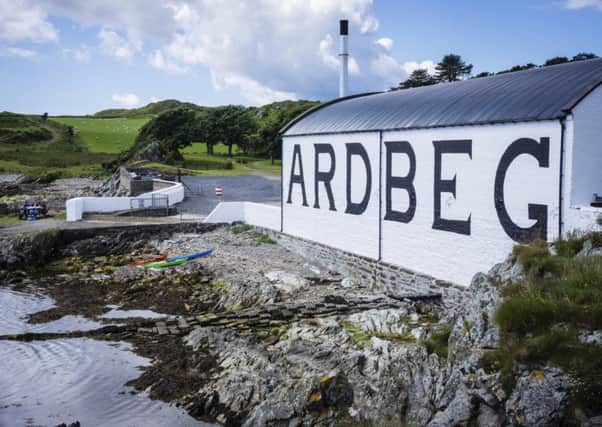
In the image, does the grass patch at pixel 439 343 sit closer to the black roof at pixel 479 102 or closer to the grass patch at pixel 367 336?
the grass patch at pixel 367 336

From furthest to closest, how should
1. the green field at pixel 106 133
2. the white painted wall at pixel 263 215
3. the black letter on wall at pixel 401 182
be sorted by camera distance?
the green field at pixel 106 133 < the white painted wall at pixel 263 215 < the black letter on wall at pixel 401 182

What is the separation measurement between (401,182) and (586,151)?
217 inches

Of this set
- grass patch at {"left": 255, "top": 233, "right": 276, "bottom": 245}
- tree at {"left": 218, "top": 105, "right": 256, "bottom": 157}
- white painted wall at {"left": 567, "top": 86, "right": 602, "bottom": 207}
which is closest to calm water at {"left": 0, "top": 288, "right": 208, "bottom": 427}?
white painted wall at {"left": 567, "top": 86, "right": 602, "bottom": 207}

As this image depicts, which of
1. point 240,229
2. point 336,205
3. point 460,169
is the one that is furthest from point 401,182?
point 240,229

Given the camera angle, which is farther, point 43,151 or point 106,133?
point 106,133

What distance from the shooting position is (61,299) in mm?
20609

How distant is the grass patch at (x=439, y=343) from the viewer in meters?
9.52

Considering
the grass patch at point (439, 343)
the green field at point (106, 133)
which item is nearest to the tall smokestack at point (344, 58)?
the grass patch at point (439, 343)

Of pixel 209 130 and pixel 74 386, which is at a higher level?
pixel 209 130

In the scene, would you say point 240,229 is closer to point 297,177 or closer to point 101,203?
point 297,177

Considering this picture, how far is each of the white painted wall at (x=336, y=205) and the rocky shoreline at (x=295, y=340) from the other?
1107mm

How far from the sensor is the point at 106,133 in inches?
3851

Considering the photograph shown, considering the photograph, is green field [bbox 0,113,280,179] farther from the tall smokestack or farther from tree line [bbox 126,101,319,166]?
the tall smokestack

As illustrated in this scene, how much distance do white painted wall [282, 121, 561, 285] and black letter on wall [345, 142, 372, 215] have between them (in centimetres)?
20
